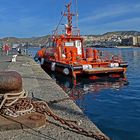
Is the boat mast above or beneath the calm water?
above

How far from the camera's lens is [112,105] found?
12.7 meters

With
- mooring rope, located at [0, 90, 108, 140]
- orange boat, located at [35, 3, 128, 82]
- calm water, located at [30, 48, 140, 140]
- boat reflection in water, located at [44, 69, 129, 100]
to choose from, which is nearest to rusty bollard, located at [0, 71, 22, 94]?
mooring rope, located at [0, 90, 108, 140]

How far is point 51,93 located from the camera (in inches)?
385

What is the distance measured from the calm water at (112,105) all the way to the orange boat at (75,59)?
1.01m

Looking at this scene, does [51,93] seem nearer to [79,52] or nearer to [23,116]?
[23,116]

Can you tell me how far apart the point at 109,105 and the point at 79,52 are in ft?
46.2

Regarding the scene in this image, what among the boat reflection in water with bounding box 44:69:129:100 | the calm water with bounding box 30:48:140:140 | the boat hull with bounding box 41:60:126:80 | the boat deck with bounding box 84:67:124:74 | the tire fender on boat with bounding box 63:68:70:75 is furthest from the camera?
the tire fender on boat with bounding box 63:68:70:75

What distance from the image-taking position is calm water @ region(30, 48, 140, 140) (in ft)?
29.3

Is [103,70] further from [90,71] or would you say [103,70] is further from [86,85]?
[86,85]

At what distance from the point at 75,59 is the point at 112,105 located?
1301cm

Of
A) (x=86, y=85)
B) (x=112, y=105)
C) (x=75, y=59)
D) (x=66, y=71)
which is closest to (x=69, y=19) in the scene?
(x=75, y=59)

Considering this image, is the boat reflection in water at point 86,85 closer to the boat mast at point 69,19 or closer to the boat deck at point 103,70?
the boat deck at point 103,70

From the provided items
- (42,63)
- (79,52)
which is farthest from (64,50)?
(42,63)

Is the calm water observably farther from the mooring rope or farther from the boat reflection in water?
the mooring rope
